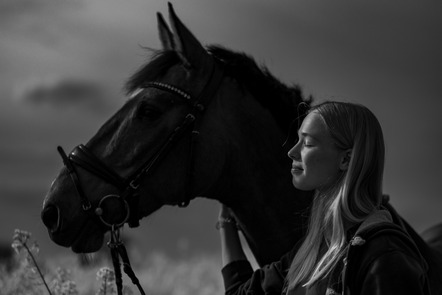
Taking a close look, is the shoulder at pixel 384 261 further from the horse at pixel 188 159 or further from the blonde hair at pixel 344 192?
the horse at pixel 188 159

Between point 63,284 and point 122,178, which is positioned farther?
point 63,284

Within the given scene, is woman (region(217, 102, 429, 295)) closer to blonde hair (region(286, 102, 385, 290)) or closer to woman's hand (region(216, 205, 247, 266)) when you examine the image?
blonde hair (region(286, 102, 385, 290))

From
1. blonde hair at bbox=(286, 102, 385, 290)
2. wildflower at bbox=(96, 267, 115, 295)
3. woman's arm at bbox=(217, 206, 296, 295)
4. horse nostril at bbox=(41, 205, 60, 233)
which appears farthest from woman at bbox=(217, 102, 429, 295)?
wildflower at bbox=(96, 267, 115, 295)

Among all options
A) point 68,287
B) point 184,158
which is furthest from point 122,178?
point 68,287

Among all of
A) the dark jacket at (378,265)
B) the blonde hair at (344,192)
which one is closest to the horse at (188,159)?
the blonde hair at (344,192)

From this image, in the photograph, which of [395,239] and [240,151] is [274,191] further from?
[395,239]

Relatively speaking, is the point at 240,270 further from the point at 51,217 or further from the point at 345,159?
the point at 345,159

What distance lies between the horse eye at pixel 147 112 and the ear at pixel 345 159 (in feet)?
5.29

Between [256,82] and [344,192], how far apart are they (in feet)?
5.88

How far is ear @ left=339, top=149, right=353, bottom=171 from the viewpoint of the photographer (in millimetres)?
2477

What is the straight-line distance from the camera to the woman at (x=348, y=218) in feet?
7.14

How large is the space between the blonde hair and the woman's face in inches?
0.8

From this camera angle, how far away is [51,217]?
12.6ft

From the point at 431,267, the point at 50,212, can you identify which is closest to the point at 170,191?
the point at 50,212
